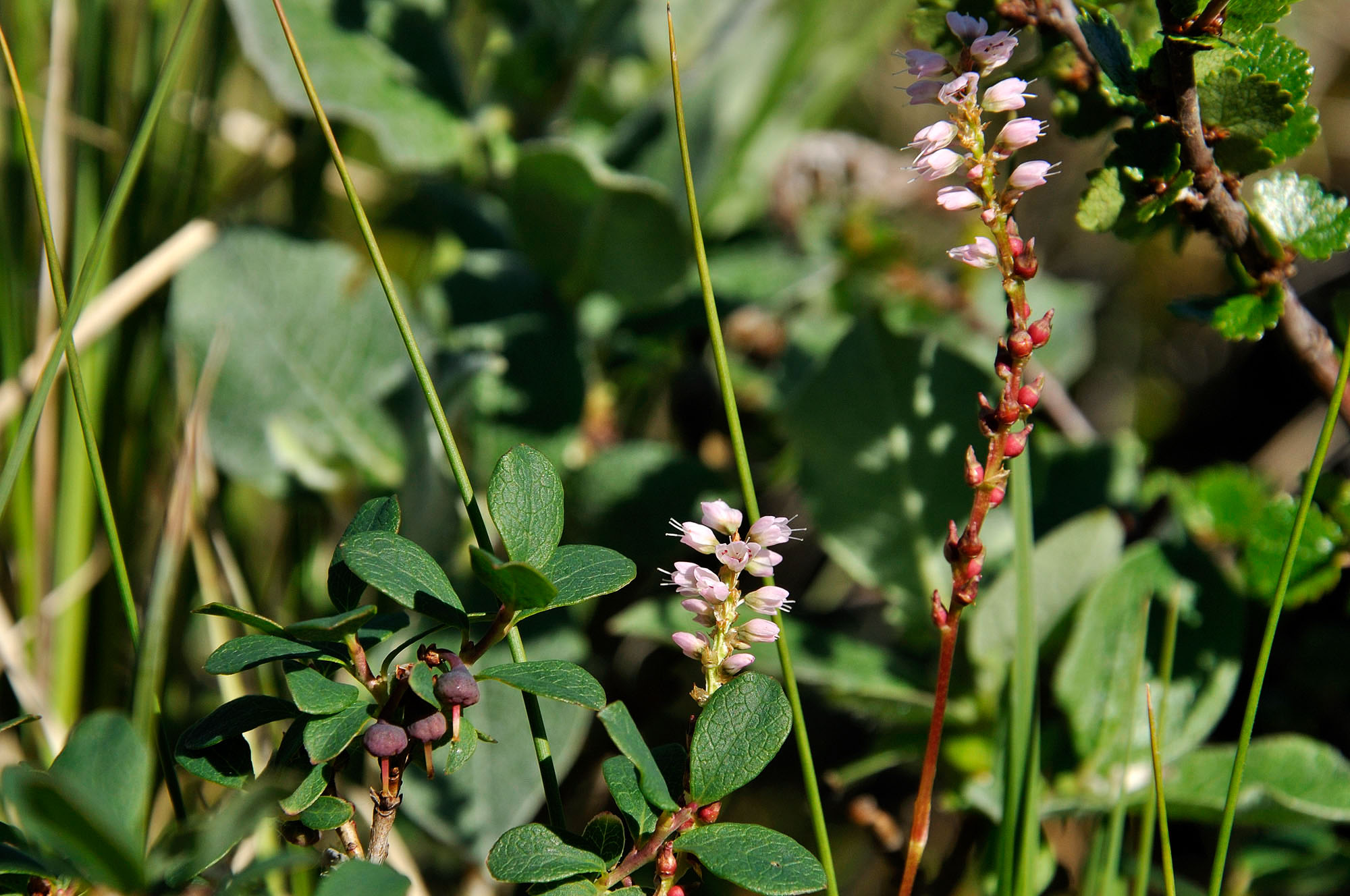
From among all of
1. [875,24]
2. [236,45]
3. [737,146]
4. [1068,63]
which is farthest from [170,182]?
[1068,63]

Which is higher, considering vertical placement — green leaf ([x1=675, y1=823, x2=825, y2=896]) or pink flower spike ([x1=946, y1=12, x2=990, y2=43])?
pink flower spike ([x1=946, y1=12, x2=990, y2=43])

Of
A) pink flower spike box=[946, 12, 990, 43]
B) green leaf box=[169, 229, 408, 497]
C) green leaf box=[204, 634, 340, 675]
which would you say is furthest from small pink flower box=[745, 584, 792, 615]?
green leaf box=[169, 229, 408, 497]

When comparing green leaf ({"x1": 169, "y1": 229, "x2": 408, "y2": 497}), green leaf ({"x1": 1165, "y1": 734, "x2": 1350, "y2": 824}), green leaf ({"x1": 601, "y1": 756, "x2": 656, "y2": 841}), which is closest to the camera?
green leaf ({"x1": 601, "y1": 756, "x2": 656, "y2": 841})

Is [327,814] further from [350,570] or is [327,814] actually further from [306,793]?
[350,570]

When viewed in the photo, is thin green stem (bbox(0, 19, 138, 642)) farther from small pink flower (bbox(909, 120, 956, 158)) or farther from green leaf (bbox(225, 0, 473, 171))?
small pink flower (bbox(909, 120, 956, 158))

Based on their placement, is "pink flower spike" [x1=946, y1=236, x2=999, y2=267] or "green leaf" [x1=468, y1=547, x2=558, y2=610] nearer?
"green leaf" [x1=468, y1=547, x2=558, y2=610]

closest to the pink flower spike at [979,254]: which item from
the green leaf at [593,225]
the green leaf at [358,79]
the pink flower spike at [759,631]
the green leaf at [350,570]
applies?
the pink flower spike at [759,631]

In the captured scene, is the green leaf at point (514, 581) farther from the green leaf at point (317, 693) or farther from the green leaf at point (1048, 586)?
the green leaf at point (1048, 586)
